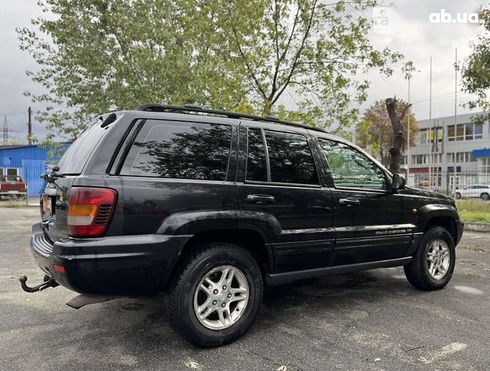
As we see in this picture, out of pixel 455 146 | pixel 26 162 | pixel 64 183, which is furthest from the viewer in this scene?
pixel 455 146

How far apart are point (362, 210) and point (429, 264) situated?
57.5 inches

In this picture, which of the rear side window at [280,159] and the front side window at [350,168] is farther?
the front side window at [350,168]

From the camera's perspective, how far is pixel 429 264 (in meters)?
5.18

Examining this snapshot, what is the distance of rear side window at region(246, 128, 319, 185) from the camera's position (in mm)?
3820

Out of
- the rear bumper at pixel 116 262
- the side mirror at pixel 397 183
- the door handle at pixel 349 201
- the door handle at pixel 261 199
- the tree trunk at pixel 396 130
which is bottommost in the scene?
the rear bumper at pixel 116 262

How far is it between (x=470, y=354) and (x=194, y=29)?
9105mm

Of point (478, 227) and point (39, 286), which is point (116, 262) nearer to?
point (39, 286)

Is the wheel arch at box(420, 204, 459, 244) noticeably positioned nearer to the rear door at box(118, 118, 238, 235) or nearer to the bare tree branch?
the rear door at box(118, 118, 238, 235)

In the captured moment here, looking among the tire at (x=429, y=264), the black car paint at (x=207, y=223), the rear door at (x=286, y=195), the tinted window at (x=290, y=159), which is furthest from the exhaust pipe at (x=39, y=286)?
the tire at (x=429, y=264)

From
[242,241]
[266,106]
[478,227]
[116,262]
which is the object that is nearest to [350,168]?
[242,241]

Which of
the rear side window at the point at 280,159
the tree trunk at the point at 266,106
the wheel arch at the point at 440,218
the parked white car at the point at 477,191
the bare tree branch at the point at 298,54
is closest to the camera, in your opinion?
the rear side window at the point at 280,159

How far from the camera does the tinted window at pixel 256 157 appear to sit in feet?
Result: 12.3

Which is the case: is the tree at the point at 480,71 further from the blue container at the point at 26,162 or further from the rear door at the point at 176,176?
the blue container at the point at 26,162

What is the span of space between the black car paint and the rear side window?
0.23 ft
